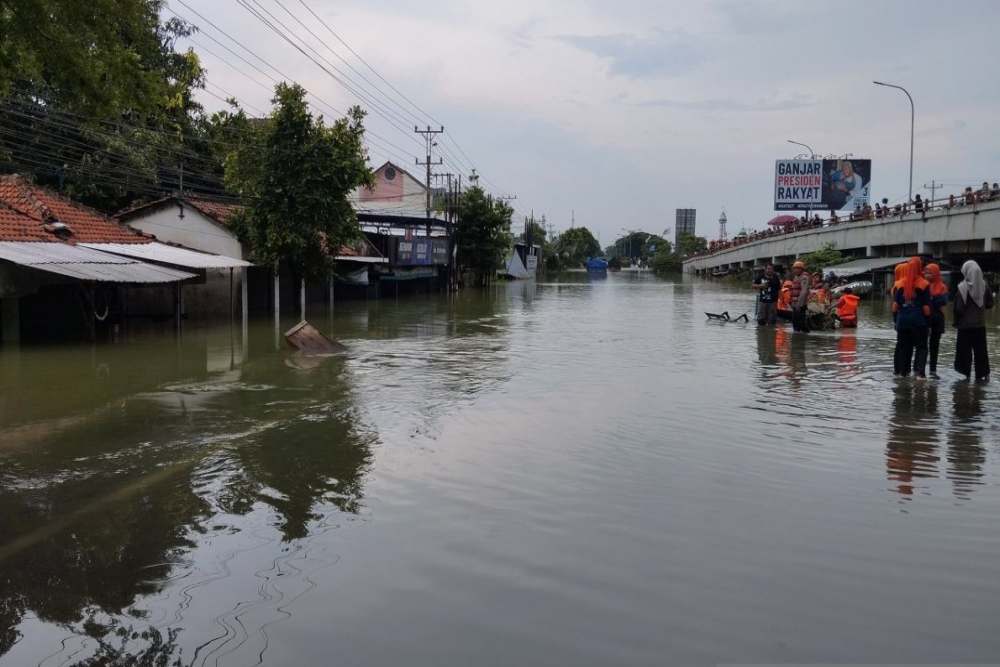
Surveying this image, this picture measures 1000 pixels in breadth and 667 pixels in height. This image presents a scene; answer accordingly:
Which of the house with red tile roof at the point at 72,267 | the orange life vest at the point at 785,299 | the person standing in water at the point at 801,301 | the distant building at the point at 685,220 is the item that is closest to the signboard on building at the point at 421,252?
the house with red tile roof at the point at 72,267

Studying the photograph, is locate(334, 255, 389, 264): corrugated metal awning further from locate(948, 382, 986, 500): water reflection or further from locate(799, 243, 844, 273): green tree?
locate(799, 243, 844, 273): green tree

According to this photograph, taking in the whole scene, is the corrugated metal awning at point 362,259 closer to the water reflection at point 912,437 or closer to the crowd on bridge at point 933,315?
the crowd on bridge at point 933,315

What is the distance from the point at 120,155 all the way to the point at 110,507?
24.8m

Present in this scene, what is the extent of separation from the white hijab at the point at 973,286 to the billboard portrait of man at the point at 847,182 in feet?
204

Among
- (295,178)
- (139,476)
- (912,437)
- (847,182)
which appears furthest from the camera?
(847,182)

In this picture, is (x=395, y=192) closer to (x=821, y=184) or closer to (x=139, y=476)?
(x=821, y=184)

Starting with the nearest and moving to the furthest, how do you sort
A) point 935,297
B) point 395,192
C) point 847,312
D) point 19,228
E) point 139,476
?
point 139,476 → point 935,297 → point 19,228 → point 847,312 → point 395,192

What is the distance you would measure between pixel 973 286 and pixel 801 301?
9.33 metres

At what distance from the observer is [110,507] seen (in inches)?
251

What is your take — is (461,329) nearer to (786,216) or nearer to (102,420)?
(102,420)

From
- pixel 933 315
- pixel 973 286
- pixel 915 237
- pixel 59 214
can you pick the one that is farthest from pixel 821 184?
pixel 973 286

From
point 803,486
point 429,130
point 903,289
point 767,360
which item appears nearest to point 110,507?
point 803,486

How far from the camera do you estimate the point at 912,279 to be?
1192 centimetres

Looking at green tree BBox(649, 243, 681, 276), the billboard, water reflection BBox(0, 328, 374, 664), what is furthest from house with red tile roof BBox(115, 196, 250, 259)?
green tree BBox(649, 243, 681, 276)
